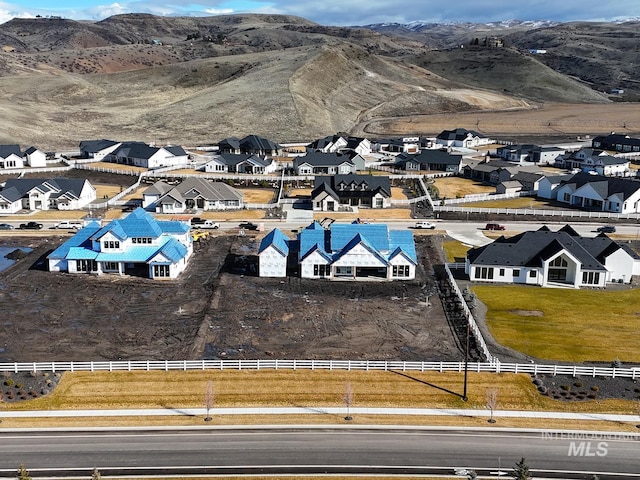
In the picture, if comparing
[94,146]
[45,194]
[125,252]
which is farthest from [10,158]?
[125,252]

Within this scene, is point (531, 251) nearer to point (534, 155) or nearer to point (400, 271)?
point (400, 271)

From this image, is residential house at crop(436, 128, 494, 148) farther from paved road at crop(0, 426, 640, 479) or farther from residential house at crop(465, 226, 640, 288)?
paved road at crop(0, 426, 640, 479)

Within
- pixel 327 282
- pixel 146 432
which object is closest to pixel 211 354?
pixel 146 432

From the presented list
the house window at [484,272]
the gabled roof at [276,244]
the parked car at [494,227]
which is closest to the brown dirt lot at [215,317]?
the gabled roof at [276,244]

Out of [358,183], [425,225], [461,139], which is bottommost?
[425,225]

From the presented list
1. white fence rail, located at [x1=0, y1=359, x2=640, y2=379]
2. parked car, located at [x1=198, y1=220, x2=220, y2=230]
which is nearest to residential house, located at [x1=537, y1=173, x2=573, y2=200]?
parked car, located at [x1=198, y1=220, x2=220, y2=230]

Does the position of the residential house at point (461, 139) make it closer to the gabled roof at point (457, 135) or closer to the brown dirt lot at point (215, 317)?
the gabled roof at point (457, 135)
